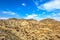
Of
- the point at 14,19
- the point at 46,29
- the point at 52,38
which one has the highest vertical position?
the point at 14,19

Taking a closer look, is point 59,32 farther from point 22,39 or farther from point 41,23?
point 22,39

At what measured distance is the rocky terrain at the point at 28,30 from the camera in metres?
35.6

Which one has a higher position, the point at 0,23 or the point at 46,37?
the point at 0,23

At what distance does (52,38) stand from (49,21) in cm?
793

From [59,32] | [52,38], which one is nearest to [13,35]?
[52,38]

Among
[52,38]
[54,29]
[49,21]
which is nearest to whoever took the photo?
[52,38]

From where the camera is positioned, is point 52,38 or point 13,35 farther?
point 52,38

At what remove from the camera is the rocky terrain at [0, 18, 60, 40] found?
3556 centimetres

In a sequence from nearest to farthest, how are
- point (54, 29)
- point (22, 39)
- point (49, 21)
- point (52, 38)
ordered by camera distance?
point (22, 39) < point (52, 38) < point (54, 29) < point (49, 21)

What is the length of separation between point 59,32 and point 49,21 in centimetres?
610

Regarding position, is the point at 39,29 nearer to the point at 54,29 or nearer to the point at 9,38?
the point at 54,29

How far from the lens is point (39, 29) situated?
40.0 meters

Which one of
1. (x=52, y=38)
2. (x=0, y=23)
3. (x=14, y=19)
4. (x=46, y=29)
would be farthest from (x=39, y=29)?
(x=0, y=23)

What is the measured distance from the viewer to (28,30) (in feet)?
127
